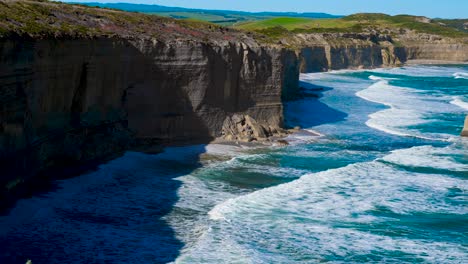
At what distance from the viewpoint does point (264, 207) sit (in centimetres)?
2239

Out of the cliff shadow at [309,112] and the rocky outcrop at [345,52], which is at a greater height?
the rocky outcrop at [345,52]

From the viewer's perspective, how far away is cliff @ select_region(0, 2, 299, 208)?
2194 cm

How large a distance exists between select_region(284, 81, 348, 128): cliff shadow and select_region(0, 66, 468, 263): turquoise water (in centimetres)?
313

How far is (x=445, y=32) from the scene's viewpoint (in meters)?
122

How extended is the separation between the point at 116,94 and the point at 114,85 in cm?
39

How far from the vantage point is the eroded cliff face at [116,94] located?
21.7 m

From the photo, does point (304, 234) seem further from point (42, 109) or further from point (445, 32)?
point (445, 32)

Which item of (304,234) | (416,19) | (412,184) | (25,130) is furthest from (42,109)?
(416,19)

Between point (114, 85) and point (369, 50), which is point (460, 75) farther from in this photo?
point (114, 85)

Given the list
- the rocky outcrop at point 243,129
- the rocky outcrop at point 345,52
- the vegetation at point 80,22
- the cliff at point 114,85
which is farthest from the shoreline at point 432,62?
the rocky outcrop at point 243,129

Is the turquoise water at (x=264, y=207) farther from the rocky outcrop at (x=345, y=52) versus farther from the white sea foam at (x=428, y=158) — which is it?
the rocky outcrop at (x=345, y=52)

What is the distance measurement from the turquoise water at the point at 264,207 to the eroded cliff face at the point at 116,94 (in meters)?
1.10

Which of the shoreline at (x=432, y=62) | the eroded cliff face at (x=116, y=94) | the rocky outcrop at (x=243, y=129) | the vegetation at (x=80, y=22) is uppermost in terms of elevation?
the vegetation at (x=80, y=22)

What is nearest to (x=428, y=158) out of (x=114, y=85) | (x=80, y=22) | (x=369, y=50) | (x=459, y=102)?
(x=114, y=85)
